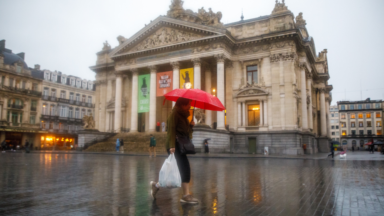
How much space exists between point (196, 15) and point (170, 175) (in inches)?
1519

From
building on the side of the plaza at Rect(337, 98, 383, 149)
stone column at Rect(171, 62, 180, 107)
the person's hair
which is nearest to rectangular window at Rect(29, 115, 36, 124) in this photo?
stone column at Rect(171, 62, 180, 107)

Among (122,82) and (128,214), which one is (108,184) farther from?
(122,82)

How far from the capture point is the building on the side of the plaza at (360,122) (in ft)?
359

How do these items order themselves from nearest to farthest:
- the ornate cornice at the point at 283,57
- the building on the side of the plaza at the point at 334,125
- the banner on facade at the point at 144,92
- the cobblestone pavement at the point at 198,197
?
the cobblestone pavement at the point at 198,197 < the ornate cornice at the point at 283,57 < the banner on facade at the point at 144,92 < the building on the side of the plaza at the point at 334,125

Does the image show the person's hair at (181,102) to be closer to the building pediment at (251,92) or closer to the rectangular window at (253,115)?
the building pediment at (251,92)

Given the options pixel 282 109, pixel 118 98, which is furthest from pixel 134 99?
pixel 282 109

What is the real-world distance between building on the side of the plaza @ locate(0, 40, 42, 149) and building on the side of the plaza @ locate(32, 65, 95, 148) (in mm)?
1846

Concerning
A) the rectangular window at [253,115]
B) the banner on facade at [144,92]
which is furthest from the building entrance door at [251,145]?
the banner on facade at [144,92]

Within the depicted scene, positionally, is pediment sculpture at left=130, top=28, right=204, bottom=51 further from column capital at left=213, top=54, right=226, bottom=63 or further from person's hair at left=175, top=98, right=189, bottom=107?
person's hair at left=175, top=98, right=189, bottom=107

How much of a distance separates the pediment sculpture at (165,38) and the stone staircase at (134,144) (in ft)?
39.8

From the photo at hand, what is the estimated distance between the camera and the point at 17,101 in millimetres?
56750

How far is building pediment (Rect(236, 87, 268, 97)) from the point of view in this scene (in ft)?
121

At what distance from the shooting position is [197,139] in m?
31.0

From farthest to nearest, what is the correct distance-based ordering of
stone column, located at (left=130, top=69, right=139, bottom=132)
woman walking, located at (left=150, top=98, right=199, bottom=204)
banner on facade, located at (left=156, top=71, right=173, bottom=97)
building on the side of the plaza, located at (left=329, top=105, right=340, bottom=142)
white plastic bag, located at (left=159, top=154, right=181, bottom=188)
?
1. building on the side of the plaza, located at (left=329, top=105, right=340, bottom=142)
2. stone column, located at (left=130, top=69, right=139, bottom=132)
3. banner on facade, located at (left=156, top=71, right=173, bottom=97)
4. woman walking, located at (left=150, top=98, right=199, bottom=204)
5. white plastic bag, located at (left=159, top=154, right=181, bottom=188)
